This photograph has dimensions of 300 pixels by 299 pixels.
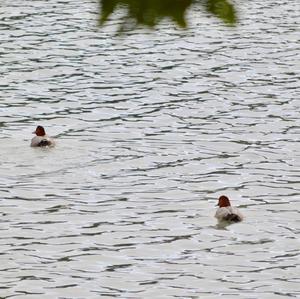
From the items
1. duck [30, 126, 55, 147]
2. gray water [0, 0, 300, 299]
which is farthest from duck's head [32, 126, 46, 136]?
gray water [0, 0, 300, 299]

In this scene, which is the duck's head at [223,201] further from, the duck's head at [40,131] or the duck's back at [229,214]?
the duck's head at [40,131]

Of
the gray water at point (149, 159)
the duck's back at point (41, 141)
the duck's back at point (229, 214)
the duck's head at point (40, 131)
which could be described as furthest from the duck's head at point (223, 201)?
the duck's head at point (40, 131)

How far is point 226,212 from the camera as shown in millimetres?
19219

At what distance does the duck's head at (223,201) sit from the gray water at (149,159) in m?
0.38

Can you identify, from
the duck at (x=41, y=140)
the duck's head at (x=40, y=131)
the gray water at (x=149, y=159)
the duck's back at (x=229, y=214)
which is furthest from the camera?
the duck's head at (x=40, y=131)

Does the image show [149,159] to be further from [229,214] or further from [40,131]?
[229,214]

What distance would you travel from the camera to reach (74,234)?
1923 centimetres

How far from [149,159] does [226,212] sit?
521 cm

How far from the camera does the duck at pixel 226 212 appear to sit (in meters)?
19.3

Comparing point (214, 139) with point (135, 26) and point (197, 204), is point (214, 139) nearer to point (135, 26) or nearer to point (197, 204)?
point (197, 204)

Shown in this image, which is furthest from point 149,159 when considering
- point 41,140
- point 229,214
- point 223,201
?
point 229,214

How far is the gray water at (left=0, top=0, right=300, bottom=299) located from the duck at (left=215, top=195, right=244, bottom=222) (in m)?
0.19

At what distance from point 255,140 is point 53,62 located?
33.6ft

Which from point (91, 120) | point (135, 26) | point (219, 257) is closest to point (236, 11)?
point (135, 26)
